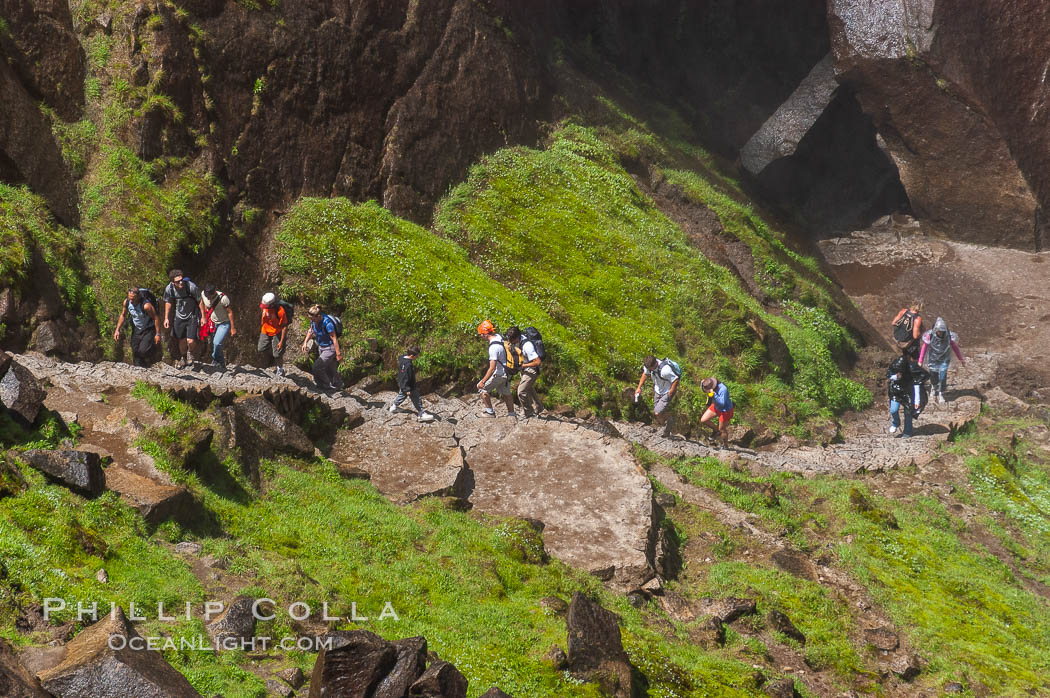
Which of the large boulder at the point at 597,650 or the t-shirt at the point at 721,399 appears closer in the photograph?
the large boulder at the point at 597,650

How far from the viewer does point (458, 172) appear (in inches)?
1051

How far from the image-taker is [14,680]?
604cm

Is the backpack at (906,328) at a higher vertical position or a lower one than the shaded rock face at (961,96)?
lower

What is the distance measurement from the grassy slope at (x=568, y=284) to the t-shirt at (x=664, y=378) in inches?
96.3

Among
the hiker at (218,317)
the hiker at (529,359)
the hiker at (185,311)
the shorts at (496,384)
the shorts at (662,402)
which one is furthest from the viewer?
the shorts at (662,402)

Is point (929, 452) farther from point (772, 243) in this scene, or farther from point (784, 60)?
point (784, 60)

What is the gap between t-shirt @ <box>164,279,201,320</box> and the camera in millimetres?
15609

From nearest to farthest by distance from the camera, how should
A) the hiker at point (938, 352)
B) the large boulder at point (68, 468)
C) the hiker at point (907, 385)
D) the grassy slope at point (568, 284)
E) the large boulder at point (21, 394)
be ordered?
the large boulder at point (68, 468), the large boulder at point (21, 394), the hiker at point (907, 385), the grassy slope at point (568, 284), the hiker at point (938, 352)

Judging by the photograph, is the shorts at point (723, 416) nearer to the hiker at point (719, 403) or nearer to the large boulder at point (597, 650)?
the hiker at point (719, 403)

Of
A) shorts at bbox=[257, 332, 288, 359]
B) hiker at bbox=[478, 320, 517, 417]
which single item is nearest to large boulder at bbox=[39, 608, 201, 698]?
shorts at bbox=[257, 332, 288, 359]

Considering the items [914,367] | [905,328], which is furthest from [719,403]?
[905,328]

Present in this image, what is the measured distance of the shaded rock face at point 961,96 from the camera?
32.7 m

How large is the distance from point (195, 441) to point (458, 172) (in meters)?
17.0

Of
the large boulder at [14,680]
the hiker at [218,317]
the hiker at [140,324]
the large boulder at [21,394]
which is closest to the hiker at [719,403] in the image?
the hiker at [218,317]
